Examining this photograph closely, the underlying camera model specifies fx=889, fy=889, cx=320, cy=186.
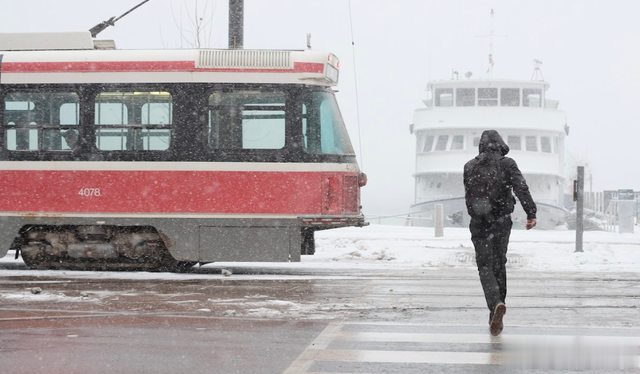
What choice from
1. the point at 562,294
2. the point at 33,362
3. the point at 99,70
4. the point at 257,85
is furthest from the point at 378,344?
the point at 99,70

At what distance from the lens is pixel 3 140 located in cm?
1359

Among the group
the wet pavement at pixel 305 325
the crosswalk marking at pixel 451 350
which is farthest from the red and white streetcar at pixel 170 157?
the crosswalk marking at pixel 451 350

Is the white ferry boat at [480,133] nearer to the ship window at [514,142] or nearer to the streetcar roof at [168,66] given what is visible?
the ship window at [514,142]

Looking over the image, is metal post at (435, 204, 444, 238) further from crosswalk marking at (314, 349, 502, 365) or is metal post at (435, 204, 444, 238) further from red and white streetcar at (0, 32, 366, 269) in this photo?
crosswalk marking at (314, 349, 502, 365)

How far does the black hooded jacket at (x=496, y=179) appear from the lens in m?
7.70

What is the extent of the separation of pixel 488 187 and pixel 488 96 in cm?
2949

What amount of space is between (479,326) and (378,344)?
1437 mm

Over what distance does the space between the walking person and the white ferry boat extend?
27.1 metres

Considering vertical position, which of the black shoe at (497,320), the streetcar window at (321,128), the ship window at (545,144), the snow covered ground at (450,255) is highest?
the ship window at (545,144)

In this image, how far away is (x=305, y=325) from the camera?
796cm

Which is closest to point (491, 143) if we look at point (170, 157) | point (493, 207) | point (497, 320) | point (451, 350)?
point (493, 207)

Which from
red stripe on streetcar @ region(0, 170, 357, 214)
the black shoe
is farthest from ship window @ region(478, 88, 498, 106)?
the black shoe

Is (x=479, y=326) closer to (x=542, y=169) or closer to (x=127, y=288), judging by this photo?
(x=127, y=288)

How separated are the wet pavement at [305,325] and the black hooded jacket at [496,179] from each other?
3.53ft
